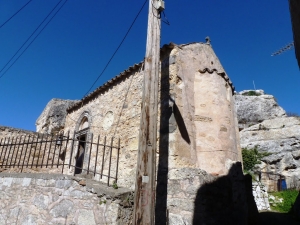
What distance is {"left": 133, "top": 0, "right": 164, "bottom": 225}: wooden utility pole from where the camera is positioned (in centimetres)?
340

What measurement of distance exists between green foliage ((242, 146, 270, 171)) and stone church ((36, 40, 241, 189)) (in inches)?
460

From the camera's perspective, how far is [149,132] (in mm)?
3787

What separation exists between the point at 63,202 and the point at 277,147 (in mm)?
17234

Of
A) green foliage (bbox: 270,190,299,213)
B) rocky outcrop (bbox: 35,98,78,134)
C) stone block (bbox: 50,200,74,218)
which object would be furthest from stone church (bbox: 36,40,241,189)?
rocky outcrop (bbox: 35,98,78,134)

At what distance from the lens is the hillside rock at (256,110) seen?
23467 mm

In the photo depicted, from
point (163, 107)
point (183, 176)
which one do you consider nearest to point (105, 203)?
point (183, 176)

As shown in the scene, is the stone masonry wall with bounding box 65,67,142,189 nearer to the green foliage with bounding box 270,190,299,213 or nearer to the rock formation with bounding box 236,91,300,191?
the green foliage with bounding box 270,190,299,213

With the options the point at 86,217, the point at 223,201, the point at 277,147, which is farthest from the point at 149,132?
the point at 277,147

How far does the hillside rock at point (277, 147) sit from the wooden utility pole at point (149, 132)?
47.4ft

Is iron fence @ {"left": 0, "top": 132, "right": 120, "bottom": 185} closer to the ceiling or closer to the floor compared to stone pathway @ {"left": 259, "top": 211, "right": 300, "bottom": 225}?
closer to the ceiling

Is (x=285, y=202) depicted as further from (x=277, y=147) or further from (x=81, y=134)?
(x=81, y=134)

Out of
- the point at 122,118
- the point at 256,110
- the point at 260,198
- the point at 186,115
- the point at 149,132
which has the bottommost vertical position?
the point at 260,198

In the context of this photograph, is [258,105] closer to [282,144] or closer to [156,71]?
[282,144]

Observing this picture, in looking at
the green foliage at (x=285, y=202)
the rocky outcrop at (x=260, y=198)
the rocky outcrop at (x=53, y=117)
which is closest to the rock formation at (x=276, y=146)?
the green foliage at (x=285, y=202)
